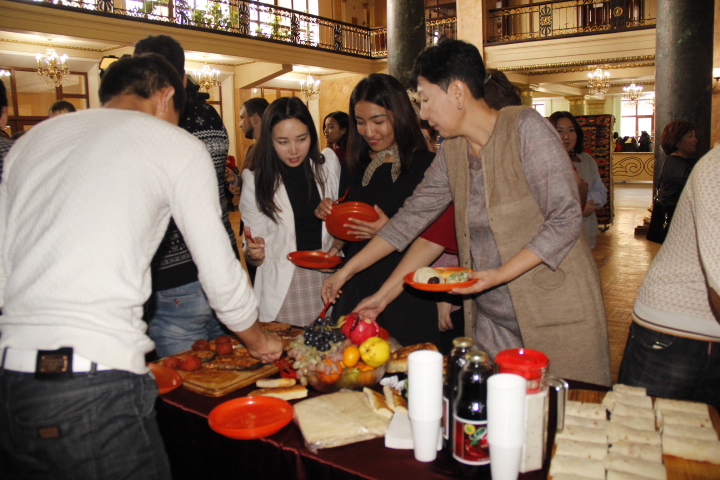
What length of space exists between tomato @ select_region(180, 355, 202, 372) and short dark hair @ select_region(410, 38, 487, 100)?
109cm

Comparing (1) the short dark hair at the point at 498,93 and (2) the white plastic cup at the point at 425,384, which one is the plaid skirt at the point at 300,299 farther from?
(2) the white plastic cup at the point at 425,384

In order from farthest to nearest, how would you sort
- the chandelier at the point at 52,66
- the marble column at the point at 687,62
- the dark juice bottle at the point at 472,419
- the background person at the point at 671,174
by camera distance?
the chandelier at the point at 52,66 < the marble column at the point at 687,62 < the background person at the point at 671,174 < the dark juice bottle at the point at 472,419

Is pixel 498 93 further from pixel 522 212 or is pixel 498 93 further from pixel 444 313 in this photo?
pixel 444 313

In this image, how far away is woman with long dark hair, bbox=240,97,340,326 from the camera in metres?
2.56

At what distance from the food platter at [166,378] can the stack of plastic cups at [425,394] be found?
794mm

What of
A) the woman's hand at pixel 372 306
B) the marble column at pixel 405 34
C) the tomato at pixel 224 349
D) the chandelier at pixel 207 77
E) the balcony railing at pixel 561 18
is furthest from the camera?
the balcony railing at pixel 561 18

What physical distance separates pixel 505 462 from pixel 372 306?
109 centimetres

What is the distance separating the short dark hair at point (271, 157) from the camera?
8.35 ft

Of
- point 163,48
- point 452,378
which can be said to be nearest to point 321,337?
point 452,378

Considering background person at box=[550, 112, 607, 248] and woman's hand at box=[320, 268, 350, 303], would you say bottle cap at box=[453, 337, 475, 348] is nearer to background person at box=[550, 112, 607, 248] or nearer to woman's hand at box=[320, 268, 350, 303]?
woman's hand at box=[320, 268, 350, 303]

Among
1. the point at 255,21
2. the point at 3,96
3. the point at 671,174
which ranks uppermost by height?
the point at 255,21

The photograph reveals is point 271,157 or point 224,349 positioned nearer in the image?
point 224,349

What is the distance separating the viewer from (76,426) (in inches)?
45.6

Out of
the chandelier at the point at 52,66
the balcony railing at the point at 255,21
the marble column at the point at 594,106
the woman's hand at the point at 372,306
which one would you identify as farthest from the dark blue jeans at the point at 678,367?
the marble column at the point at 594,106
